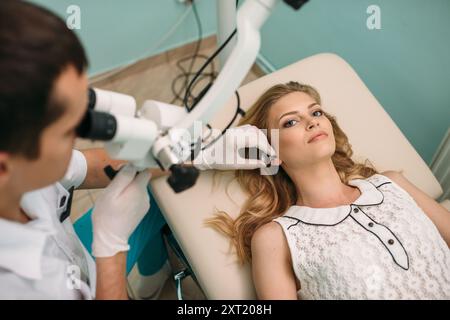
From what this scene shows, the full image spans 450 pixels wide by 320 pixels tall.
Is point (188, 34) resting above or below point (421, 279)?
above

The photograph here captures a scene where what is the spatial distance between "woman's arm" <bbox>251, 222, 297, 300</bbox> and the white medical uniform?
1.34 feet

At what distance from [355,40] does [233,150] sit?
0.90 meters

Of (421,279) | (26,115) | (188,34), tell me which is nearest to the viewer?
(26,115)

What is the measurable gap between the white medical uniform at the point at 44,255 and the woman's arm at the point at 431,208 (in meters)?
0.92

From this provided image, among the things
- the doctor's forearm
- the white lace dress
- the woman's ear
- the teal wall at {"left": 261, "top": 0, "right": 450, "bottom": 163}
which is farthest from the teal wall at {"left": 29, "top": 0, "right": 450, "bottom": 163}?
the woman's ear

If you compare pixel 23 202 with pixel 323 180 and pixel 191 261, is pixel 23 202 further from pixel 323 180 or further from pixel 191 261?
pixel 323 180

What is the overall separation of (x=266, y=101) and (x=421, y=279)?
A: 2.18 feet

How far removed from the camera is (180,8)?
82.7 inches

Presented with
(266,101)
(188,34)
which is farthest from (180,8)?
(266,101)

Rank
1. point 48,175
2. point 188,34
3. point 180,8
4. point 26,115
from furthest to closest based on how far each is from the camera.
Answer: point 188,34 < point 180,8 < point 48,175 < point 26,115

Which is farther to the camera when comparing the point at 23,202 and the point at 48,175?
the point at 23,202

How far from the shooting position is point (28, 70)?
56 cm

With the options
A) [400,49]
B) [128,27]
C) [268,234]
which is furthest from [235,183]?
[128,27]
